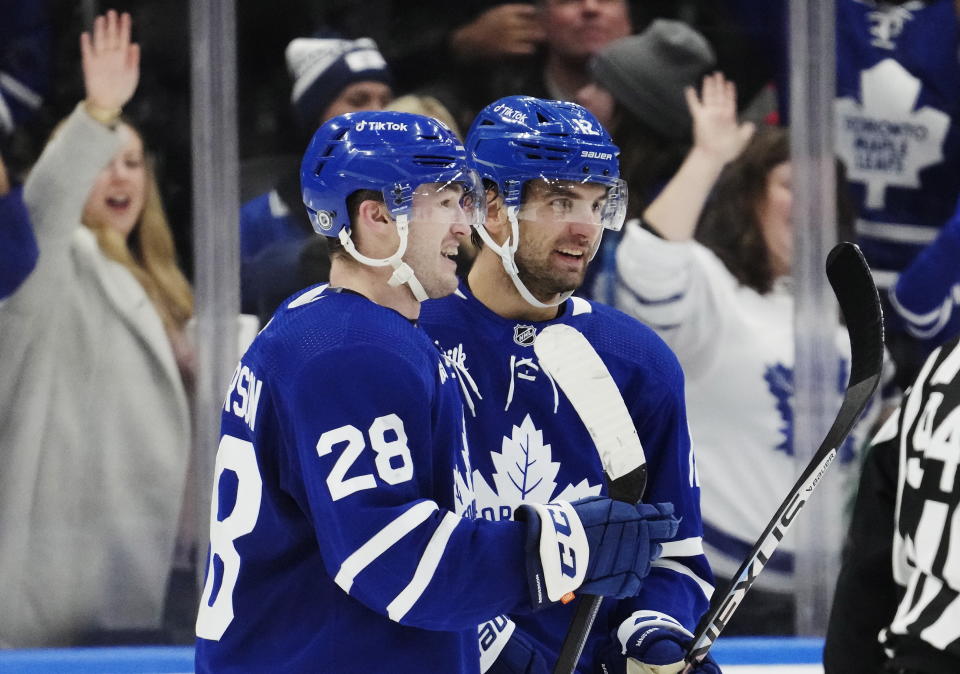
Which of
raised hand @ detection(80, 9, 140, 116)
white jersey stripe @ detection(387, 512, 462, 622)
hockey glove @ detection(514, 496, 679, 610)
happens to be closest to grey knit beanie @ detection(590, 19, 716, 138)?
raised hand @ detection(80, 9, 140, 116)

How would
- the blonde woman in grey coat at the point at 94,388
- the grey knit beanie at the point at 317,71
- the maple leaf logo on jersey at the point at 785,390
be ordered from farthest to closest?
the maple leaf logo on jersey at the point at 785,390 → the grey knit beanie at the point at 317,71 → the blonde woman in grey coat at the point at 94,388

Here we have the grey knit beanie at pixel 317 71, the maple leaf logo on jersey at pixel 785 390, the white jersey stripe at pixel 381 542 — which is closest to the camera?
the white jersey stripe at pixel 381 542

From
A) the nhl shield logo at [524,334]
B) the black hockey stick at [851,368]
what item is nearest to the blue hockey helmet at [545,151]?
the nhl shield logo at [524,334]

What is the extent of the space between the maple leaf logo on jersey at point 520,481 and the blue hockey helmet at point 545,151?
320mm

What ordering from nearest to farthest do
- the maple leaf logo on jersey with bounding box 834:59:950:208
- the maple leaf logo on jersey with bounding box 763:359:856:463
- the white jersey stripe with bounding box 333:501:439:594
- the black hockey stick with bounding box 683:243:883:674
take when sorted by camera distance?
1. the white jersey stripe with bounding box 333:501:439:594
2. the black hockey stick with bounding box 683:243:883:674
3. the maple leaf logo on jersey with bounding box 763:359:856:463
4. the maple leaf logo on jersey with bounding box 834:59:950:208

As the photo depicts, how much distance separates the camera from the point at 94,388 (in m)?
3.66

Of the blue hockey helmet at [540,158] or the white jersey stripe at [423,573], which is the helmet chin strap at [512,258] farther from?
the white jersey stripe at [423,573]

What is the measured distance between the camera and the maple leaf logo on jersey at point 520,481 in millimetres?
1870

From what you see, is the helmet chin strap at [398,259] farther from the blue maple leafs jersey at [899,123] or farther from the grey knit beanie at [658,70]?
the blue maple leafs jersey at [899,123]

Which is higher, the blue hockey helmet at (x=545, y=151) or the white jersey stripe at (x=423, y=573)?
the blue hockey helmet at (x=545, y=151)

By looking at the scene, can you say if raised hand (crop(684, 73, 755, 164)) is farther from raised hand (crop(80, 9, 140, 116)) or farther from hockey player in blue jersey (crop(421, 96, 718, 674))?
hockey player in blue jersey (crop(421, 96, 718, 674))

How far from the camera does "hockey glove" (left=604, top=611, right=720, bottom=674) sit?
175 centimetres

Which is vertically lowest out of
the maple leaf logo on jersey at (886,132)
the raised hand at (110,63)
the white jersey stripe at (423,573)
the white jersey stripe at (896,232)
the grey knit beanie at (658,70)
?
the white jersey stripe at (896,232)

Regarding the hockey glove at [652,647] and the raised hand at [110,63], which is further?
the raised hand at [110,63]
